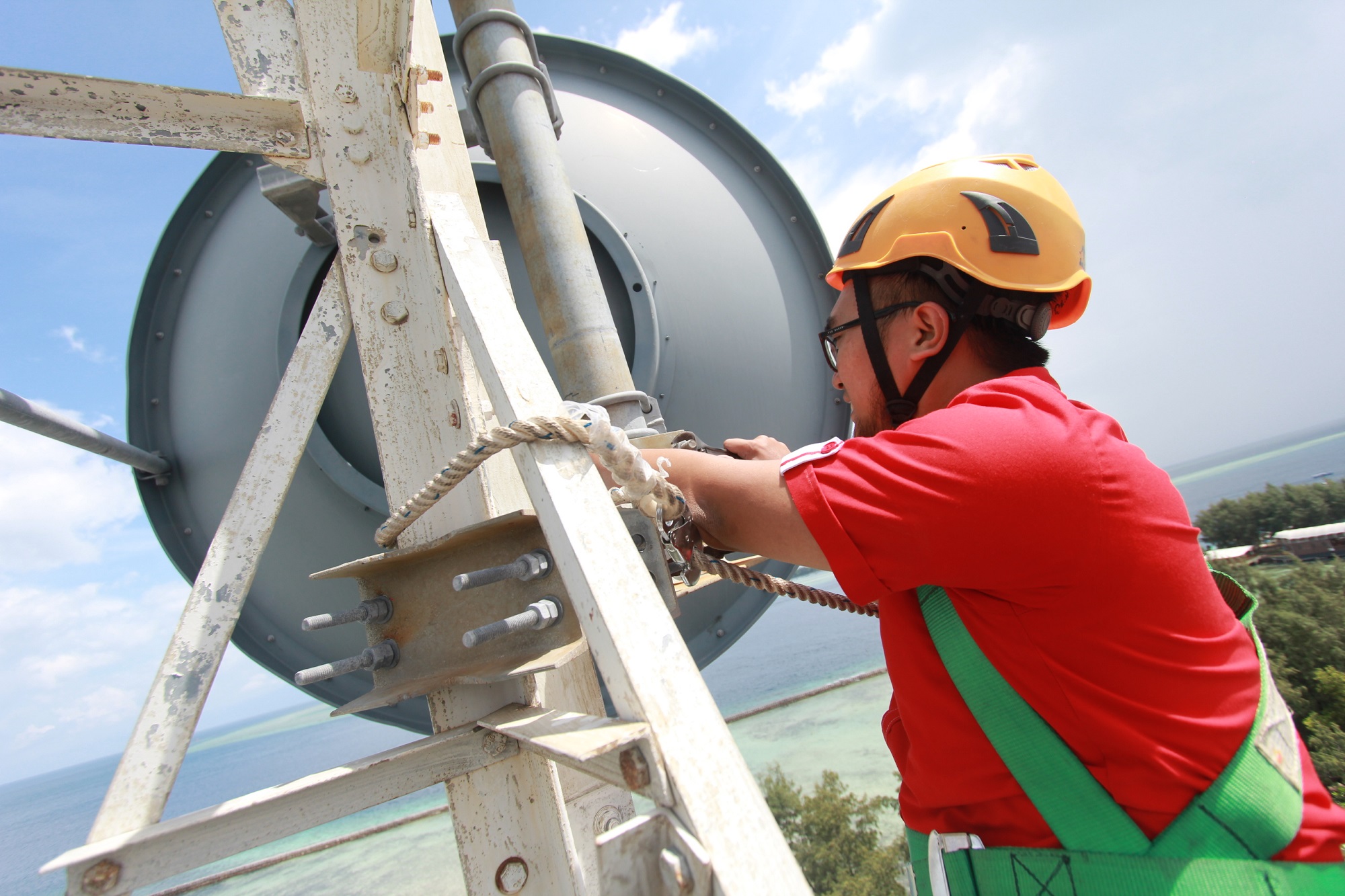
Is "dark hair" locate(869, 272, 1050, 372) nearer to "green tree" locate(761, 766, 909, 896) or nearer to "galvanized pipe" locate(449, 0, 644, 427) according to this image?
"galvanized pipe" locate(449, 0, 644, 427)

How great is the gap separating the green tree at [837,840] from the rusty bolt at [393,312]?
1604cm

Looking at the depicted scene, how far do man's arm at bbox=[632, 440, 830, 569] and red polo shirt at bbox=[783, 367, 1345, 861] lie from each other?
0.17 feet

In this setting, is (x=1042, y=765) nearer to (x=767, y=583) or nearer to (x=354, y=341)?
(x=767, y=583)

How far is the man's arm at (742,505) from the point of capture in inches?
48.2

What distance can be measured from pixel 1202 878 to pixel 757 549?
0.84 m

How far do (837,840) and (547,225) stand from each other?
16.9m

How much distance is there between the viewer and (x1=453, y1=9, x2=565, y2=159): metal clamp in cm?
245

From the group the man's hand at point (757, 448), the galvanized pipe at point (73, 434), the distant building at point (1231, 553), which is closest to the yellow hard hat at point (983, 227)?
the man's hand at point (757, 448)

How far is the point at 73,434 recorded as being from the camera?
2.40 metres

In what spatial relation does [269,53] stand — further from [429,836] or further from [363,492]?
[429,836]

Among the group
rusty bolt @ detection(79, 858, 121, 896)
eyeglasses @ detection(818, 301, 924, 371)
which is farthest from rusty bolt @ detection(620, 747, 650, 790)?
eyeglasses @ detection(818, 301, 924, 371)

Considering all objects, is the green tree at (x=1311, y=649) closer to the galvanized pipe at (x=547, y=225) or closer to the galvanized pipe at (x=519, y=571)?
the galvanized pipe at (x=547, y=225)

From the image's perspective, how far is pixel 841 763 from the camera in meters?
21.4

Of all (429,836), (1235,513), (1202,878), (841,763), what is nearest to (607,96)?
(1202,878)
